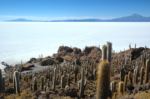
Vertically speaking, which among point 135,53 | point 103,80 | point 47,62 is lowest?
point 47,62

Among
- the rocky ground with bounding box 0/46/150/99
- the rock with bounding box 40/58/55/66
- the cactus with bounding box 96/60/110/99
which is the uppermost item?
the cactus with bounding box 96/60/110/99

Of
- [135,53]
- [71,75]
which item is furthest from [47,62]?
[71,75]

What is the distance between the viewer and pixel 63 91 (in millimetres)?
26391

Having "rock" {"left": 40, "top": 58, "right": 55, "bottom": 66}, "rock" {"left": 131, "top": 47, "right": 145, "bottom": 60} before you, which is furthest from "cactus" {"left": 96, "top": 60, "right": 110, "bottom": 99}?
"rock" {"left": 40, "top": 58, "right": 55, "bottom": 66}

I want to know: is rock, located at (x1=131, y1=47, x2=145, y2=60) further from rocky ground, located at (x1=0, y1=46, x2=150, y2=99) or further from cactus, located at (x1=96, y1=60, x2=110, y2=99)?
cactus, located at (x1=96, y1=60, x2=110, y2=99)

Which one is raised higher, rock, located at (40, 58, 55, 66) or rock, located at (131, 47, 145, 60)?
rock, located at (131, 47, 145, 60)

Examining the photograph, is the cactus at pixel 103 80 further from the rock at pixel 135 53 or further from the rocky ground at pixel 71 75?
the rock at pixel 135 53

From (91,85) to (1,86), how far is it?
35.0 feet

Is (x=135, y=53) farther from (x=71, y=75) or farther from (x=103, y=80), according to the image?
(x=103, y=80)

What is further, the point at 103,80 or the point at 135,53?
the point at 135,53

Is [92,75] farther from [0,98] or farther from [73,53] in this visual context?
[73,53]

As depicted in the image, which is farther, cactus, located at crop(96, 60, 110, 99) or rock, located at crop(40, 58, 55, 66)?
rock, located at crop(40, 58, 55, 66)

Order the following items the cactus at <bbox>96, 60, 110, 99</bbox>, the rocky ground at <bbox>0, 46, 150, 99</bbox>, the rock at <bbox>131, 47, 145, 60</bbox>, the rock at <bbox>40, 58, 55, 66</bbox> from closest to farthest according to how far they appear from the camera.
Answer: the cactus at <bbox>96, 60, 110, 99</bbox>, the rocky ground at <bbox>0, 46, 150, 99</bbox>, the rock at <bbox>131, 47, 145, 60</bbox>, the rock at <bbox>40, 58, 55, 66</bbox>

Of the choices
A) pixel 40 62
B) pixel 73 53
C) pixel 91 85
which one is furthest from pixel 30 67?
pixel 91 85
